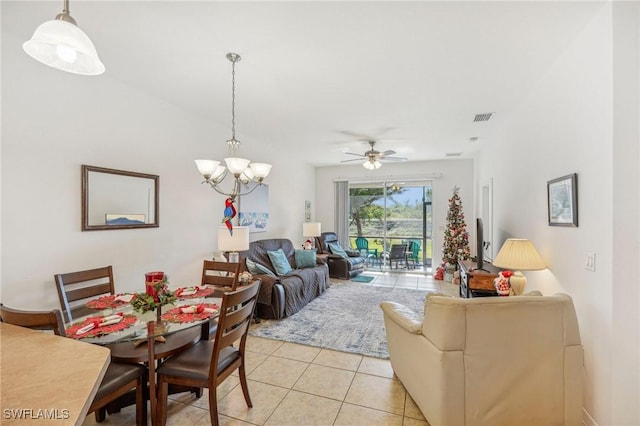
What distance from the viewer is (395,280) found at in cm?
652

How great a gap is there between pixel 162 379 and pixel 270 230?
3825 millimetres

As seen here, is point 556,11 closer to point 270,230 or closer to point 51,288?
point 51,288

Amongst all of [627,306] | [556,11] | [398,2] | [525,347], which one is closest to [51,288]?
[398,2]

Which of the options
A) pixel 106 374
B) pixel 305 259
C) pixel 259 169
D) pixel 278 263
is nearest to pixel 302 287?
pixel 278 263

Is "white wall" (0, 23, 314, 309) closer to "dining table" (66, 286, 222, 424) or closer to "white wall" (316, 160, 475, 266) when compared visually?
"dining table" (66, 286, 222, 424)

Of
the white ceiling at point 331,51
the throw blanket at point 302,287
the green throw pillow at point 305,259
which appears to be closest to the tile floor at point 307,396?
the throw blanket at point 302,287

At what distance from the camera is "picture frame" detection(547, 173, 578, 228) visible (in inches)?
81.7

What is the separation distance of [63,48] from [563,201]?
3.36 metres

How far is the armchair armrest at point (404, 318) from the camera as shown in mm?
2064

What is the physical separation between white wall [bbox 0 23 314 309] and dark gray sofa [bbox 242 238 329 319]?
Result: 92 cm

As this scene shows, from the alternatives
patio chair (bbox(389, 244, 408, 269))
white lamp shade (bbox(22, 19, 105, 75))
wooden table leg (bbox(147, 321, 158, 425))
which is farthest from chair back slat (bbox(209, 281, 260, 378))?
patio chair (bbox(389, 244, 408, 269))

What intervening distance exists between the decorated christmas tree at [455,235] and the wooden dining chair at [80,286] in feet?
19.5

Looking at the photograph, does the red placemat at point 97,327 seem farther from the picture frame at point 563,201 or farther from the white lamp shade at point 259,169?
the picture frame at point 563,201

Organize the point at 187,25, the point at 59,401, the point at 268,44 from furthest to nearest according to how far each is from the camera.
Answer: the point at 268,44 → the point at 187,25 → the point at 59,401
